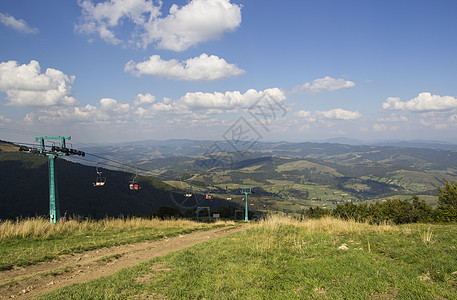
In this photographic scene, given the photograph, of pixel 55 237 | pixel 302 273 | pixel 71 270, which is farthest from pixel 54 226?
pixel 302 273

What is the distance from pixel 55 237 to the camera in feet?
35.7

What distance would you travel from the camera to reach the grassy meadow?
8109mm

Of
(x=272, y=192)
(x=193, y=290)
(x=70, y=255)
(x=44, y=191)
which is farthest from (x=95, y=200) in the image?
(x=272, y=192)

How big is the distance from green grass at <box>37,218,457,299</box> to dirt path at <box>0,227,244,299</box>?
84 centimetres

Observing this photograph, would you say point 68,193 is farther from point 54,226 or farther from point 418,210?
point 418,210

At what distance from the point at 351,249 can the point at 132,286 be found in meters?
6.09

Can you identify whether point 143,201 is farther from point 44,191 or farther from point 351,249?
point 351,249

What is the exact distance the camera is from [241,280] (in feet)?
18.4

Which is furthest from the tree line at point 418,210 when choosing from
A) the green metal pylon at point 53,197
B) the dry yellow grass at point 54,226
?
the green metal pylon at point 53,197

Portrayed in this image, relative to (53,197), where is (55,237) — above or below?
below

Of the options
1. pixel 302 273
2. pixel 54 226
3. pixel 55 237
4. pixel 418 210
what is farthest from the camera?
pixel 418 210

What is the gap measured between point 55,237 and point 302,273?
10.6 meters

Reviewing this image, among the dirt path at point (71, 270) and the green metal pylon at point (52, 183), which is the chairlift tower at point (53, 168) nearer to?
the green metal pylon at point (52, 183)

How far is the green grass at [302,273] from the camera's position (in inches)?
189
